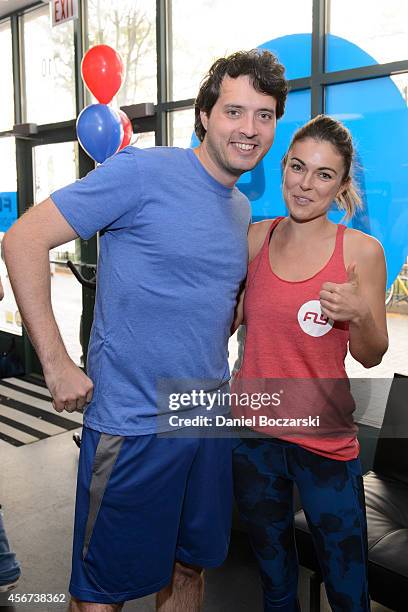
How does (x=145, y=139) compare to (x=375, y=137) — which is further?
(x=145, y=139)

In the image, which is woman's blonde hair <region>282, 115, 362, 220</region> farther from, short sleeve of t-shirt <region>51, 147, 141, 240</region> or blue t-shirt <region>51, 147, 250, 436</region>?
short sleeve of t-shirt <region>51, 147, 141, 240</region>

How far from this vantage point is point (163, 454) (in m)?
A: 1.33

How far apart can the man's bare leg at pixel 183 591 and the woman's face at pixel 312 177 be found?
100cm

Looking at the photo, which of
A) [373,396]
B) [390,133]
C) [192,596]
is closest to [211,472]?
[192,596]

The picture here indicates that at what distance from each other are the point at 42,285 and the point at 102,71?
2560mm

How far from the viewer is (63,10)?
3.90 metres

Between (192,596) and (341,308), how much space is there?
957 mm

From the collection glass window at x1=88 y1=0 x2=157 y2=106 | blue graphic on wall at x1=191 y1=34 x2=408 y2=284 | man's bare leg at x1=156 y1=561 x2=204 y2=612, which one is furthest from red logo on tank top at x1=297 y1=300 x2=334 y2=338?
glass window at x1=88 y1=0 x2=157 y2=106

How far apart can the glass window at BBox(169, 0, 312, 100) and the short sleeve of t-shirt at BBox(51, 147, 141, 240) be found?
91.9 inches

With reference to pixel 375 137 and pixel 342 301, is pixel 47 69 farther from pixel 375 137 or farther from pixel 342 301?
pixel 342 301

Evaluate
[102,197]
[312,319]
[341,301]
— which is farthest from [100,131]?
[341,301]

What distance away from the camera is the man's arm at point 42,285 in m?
1.20

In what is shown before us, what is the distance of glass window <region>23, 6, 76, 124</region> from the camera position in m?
4.98

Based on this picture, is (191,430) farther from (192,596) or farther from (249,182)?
(249,182)
